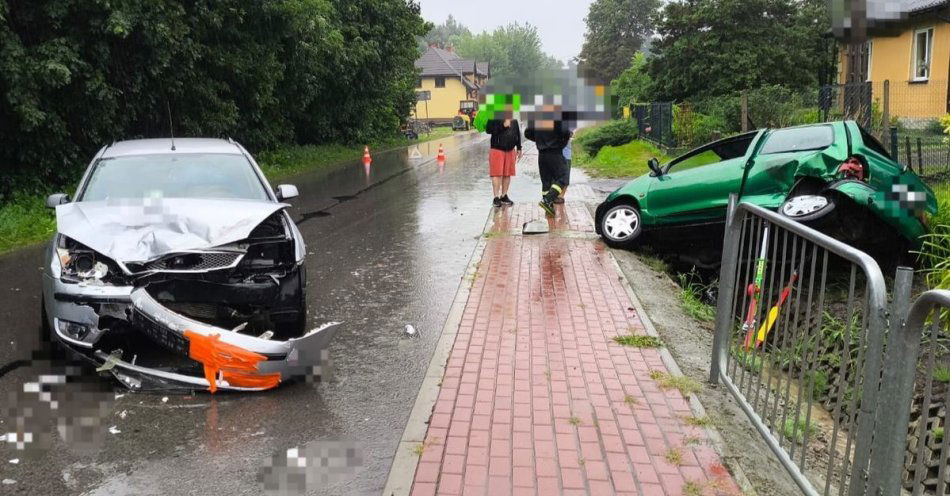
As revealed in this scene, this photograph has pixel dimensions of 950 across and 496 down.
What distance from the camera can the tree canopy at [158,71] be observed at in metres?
12.3

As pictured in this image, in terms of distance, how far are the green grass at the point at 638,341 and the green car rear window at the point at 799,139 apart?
Result: 3.54 meters

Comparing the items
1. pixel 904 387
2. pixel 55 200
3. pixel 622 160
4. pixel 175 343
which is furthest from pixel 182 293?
pixel 622 160

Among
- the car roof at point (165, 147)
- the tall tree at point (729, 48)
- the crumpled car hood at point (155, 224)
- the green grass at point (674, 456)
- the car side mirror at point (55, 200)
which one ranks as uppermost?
the tall tree at point (729, 48)

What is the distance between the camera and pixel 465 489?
360 centimetres

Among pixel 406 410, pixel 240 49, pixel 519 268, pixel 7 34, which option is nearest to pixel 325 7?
pixel 240 49

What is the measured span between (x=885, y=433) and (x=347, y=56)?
2673 cm

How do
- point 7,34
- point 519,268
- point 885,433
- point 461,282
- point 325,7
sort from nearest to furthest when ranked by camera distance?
point 885,433 < point 461,282 < point 519,268 < point 7,34 < point 325,7

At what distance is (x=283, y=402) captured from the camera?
4.75m

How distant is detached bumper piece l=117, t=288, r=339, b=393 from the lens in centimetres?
462

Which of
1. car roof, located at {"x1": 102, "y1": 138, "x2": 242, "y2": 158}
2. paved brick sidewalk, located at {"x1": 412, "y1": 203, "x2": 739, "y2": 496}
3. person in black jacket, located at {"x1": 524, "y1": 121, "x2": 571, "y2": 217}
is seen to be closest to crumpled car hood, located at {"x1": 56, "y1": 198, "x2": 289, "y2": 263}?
car roof, located at {"x1": 102, "y1": 138, "x2": 242, "y2": 158}

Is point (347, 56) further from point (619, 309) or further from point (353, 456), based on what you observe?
point (353, 456)

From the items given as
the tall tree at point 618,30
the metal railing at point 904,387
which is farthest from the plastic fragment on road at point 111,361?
the tall tree at point 618,30

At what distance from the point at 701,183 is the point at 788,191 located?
3.62 feet

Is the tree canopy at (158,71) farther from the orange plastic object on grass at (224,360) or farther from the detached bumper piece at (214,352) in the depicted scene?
the orange plastic object on grass at (224,360)
